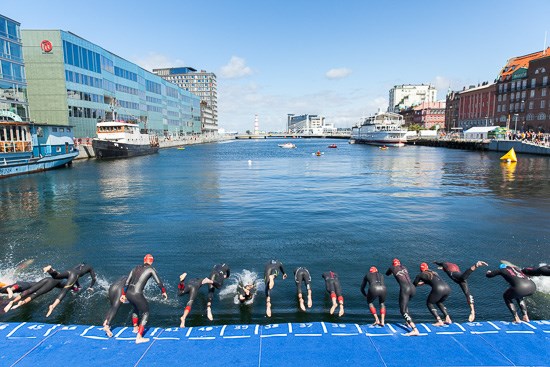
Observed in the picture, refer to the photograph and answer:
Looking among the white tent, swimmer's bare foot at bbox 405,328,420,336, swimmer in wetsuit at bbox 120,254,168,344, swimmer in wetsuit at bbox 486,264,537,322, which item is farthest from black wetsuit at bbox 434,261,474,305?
the white tent

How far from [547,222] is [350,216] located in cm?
1158

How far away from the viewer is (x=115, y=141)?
71562 millimetres

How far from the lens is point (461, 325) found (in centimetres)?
958

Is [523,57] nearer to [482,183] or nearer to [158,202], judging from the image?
[482,183]

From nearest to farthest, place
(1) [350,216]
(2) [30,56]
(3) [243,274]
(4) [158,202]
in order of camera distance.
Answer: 1. (3) [243,274]
2. (1) [350,216]
3. (4) [158,202]
4. (2) [30,56]

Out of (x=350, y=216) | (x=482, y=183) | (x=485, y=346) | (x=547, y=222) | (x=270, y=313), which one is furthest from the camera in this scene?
(x=482, y=183)

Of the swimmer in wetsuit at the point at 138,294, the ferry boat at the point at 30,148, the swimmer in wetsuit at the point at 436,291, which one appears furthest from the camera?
the ferry boat at the point at 30,148

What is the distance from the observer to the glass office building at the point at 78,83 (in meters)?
67.2

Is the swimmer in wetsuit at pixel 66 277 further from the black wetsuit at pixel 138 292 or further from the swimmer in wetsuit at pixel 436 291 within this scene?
the swimmer in wetsuit at pixel 436 291

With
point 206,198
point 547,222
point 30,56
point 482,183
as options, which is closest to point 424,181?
point 482,183

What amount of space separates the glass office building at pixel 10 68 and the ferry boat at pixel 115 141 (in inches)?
675

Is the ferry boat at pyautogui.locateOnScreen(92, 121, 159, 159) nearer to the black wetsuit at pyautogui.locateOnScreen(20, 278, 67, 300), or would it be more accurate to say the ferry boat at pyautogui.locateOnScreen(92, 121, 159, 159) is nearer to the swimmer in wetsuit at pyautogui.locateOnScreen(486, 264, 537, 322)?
the black wetsuit at pyautogui.locateOnScreen(20, 278, 67, 300)

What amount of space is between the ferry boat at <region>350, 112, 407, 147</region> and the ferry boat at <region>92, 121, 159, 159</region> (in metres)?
83.3

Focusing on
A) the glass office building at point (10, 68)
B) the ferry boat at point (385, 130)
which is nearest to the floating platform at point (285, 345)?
the glass office building at point (10, 68)
